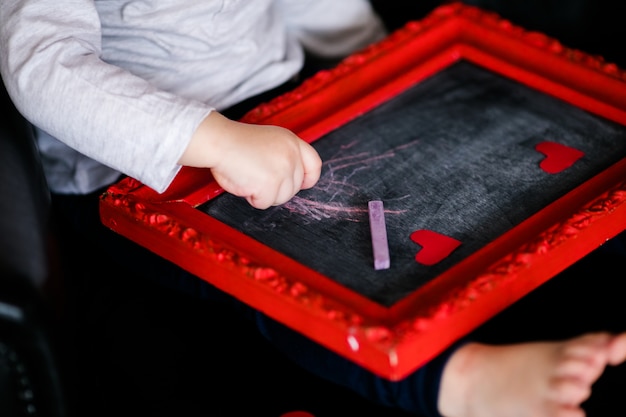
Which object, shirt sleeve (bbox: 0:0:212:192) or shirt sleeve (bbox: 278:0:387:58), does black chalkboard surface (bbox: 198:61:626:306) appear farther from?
shirt sleeve (bbox: 278:0:387:58)

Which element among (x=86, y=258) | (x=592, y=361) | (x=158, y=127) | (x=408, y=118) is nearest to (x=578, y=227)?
(x=592, y=361)

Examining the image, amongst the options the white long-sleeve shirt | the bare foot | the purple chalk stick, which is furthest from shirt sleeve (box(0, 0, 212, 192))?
the bare foot

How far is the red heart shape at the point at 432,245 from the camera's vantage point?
0.62m

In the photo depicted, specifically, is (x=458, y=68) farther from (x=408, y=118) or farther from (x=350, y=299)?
(x=350, y=299)

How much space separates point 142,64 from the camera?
80cm

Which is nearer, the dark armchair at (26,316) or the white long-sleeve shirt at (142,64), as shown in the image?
the dark armchair at (26,316)

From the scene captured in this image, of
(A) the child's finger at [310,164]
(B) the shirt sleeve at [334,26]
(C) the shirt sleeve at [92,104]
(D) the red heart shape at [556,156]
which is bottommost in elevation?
(B) the shirt sleeve at [334,26]

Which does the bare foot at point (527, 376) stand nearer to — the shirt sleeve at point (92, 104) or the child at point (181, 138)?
the child at point (181, 138)

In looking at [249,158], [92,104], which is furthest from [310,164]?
[92,104]

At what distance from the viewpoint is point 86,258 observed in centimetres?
78

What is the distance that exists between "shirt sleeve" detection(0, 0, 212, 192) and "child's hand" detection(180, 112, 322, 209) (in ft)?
0.04

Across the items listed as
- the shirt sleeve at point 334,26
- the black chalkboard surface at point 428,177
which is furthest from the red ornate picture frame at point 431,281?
the shirt sleeve at point 334,26

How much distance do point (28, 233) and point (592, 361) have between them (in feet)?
1.31

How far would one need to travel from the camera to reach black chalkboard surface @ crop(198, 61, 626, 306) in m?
0.64
